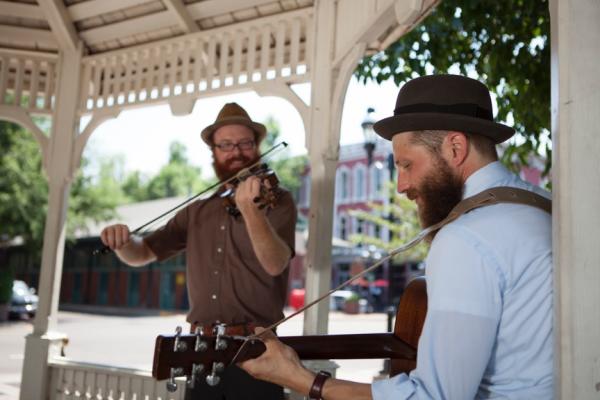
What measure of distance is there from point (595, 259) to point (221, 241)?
1.79 m

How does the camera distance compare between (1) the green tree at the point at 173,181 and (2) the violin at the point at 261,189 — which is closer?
(2) the violin at the point at 261,189

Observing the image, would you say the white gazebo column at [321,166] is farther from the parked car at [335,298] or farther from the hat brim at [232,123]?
the parked car at [335,298]

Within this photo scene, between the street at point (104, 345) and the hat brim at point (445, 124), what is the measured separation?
4490 millimetres

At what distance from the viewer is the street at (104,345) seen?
828 centimetres

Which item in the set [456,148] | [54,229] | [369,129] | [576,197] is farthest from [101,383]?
[369,129]

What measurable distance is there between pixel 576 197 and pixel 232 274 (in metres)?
1.68

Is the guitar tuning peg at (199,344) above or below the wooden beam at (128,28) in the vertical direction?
below

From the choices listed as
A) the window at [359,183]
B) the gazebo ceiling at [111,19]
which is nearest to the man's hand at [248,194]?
the gazebo ceiling at [111,19]

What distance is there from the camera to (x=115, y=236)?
8.52 ft

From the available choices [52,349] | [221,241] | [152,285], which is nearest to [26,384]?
[52,349]

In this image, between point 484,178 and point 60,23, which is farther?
point 60,23

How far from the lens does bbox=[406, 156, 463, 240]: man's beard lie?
4.57ft

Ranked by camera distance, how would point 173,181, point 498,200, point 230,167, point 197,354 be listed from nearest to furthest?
point 498,200, point 197,354, point 230,167, point 173,181

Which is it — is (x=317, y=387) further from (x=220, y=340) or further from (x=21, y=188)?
(x=21, y=188)
